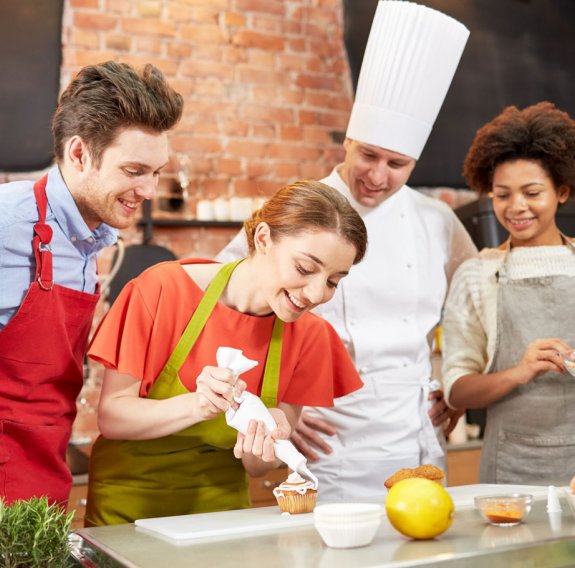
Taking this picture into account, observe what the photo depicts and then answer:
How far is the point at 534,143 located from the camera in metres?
2.21

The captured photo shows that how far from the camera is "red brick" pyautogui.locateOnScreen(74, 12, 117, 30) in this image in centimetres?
387

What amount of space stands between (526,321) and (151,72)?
3.81ft

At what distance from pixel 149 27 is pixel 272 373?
272 centimetres

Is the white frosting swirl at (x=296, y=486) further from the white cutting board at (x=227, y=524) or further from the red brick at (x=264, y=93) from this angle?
the red brick at (x=264, y=93)

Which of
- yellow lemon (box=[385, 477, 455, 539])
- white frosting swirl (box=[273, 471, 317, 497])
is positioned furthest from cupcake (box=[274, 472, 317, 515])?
yellow lemon (box=[385, 477, 455, 539])

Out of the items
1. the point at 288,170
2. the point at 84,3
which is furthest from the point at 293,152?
the point at 84,3

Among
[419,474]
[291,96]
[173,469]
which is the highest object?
[291,96]

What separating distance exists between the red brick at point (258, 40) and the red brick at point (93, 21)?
625 mm

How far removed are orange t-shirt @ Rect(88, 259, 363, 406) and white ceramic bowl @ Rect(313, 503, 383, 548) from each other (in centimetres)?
63

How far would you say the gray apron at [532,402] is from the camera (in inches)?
81.7

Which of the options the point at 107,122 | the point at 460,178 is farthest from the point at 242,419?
the point at 460,178

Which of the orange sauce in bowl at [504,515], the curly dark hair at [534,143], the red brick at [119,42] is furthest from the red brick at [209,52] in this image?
the orange sauce in bowl at [504,515]

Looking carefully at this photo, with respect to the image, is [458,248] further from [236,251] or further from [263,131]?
[263,131]

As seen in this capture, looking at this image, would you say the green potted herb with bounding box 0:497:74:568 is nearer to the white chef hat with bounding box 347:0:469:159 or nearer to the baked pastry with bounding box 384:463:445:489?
the baked pastry with bounding box 384:463:445:489
